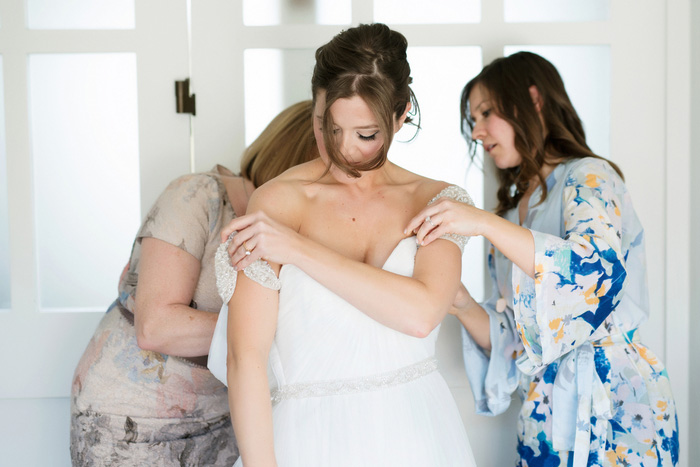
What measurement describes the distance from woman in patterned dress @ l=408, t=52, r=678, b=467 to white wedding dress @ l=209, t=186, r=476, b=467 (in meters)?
0.21

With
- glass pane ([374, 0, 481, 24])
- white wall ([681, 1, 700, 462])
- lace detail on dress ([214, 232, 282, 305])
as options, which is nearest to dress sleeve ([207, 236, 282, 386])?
lace detail on dress ([214, 232, 282, 305])

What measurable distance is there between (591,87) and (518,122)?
0.43m

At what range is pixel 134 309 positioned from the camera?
1469 millimetres

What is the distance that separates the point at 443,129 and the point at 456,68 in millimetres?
184

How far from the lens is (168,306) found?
1.41 metres

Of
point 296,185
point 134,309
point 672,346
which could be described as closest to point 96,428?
point 134,309

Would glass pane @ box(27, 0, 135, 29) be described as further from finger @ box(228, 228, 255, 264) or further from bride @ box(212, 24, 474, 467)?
finger @ box(228, 228, 255, 264)

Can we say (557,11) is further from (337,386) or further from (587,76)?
(337,386)

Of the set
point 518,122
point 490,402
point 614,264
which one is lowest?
point 490,402

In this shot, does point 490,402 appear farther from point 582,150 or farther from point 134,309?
point 134,309

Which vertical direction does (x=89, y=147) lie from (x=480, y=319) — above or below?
above

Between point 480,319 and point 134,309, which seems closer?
point 134,309

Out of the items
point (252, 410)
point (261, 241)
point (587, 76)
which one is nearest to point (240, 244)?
point (261, 241)

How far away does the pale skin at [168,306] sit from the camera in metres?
1.40
